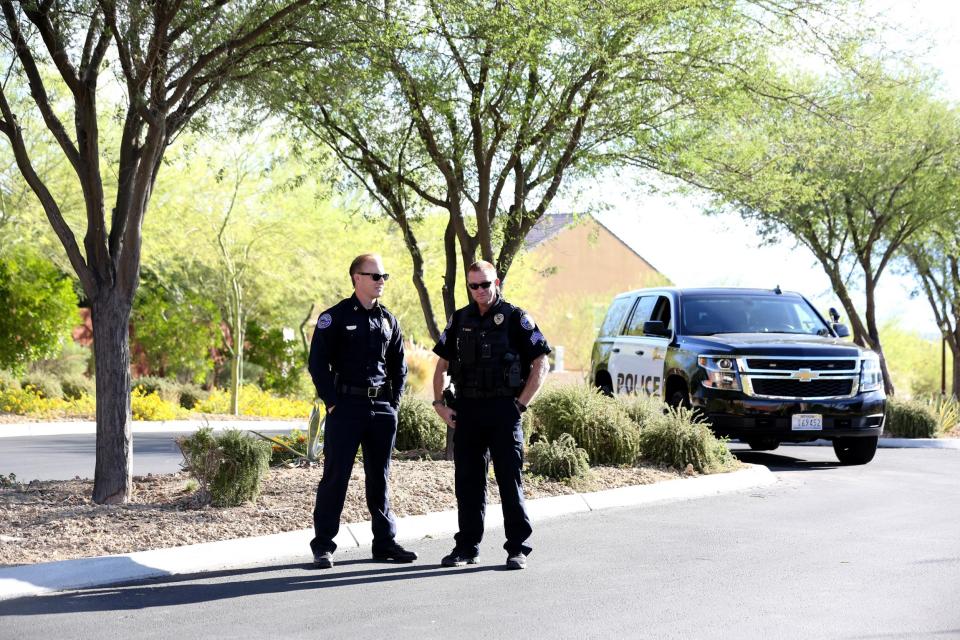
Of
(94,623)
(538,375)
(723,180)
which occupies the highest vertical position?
(723,180)

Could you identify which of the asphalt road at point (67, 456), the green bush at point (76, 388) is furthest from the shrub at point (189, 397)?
the asphalt road at point (67, 456)

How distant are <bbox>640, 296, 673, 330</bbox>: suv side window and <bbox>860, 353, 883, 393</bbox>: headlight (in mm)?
2482

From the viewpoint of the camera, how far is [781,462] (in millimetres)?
15328

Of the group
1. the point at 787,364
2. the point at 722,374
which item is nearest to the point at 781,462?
the point at 787,364

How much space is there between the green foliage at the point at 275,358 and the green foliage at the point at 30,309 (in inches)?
288

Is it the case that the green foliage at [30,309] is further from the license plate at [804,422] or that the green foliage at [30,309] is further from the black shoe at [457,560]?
the black shoe at [457,560]

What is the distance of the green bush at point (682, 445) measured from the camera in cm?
1270

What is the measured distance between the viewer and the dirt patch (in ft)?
26.2

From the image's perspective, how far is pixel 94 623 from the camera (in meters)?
6.16

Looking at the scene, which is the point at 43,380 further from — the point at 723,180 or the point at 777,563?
the point at 777,563

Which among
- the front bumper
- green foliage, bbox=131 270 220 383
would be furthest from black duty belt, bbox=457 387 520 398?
green foliage, bbox=131 270 220 383

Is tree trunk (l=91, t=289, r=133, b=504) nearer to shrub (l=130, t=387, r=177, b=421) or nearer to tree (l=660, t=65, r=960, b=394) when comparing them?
tree (l=660, t=65, r=960, b=394)

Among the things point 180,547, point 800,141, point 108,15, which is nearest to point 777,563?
point 180,547

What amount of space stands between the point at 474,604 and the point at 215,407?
805 inches
